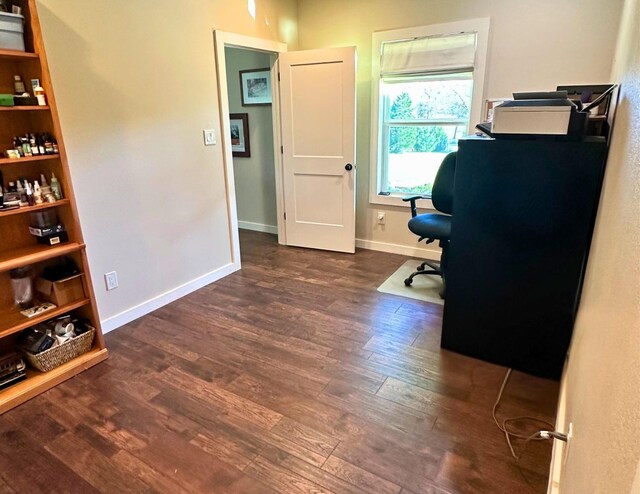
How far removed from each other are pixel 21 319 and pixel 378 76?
3333 mm

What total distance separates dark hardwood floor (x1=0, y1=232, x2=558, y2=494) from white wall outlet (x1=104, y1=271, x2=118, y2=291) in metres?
0.30

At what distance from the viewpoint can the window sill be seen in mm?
3896

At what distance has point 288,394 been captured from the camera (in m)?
2.12

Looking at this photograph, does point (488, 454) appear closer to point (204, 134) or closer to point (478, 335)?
point (478, 335)

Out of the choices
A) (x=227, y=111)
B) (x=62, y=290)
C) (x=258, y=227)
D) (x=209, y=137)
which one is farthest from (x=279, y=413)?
(x=258, y=227)

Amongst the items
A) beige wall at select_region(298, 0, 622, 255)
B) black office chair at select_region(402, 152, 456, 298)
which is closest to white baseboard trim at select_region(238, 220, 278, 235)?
beige wall at select_region(298, 0, 622, 255)

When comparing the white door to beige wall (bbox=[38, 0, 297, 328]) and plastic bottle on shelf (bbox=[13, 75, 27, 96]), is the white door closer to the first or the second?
beige wall (bbox=[38, 0, 297, 328])

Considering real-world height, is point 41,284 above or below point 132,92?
below

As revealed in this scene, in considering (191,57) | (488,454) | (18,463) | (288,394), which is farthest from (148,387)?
(191,57)

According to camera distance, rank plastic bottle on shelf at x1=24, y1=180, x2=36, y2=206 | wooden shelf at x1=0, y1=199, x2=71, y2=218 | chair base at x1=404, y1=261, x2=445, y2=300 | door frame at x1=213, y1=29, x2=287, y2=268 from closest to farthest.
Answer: wooden shelf at x1=0, y1=199, x2=71, y2=218
plastic bottle on shelf at x1=24, y1=180, x2=36, y2=206
door frame at x1=213, y1=29, x2=287, y2=268
chair base at x1=404, y1=261, x2=445, y2=300

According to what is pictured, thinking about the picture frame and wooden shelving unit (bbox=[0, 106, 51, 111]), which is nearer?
wooden shelving unit (bbox=[0, 106, 51, 111])

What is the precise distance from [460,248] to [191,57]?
7.81 feet

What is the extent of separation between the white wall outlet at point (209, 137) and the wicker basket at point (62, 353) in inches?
65.9

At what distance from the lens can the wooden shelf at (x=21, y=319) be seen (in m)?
2.06
